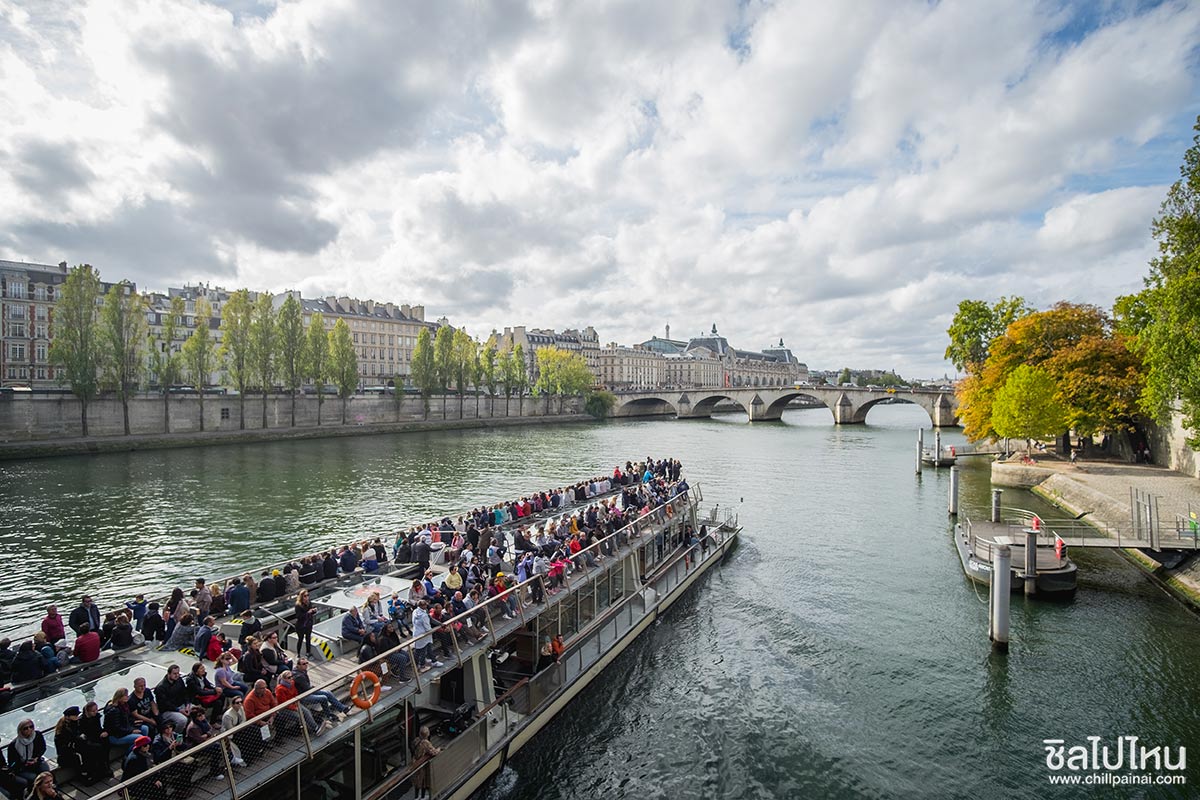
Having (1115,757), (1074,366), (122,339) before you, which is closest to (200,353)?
(122,339)

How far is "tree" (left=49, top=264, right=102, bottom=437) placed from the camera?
5309 cm

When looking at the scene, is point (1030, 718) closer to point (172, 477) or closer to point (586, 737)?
point (586, 737)

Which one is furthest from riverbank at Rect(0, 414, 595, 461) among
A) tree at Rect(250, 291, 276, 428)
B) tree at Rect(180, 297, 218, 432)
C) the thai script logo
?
the thai script logo

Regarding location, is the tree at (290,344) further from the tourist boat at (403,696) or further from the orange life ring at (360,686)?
the orange life ring at (360,686)

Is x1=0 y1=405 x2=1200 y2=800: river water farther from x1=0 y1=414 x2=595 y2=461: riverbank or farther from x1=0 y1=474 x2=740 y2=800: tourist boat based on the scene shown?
x1=0 y1=414 x2=595 y2=461: riverbank

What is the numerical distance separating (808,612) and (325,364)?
6590 centimetres

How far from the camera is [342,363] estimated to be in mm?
75562

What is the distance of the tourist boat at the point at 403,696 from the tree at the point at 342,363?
64.0 meters

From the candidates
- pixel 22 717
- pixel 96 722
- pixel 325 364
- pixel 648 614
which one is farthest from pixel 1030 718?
pixel 325 364

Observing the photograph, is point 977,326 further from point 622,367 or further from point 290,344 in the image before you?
point 622,367

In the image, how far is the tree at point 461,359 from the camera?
9038cm

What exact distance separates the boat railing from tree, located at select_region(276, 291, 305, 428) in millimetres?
64000

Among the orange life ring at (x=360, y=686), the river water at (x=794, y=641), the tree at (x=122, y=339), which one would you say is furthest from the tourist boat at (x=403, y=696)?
the tree at (x=122, y=339)

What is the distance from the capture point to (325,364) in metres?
73.8
